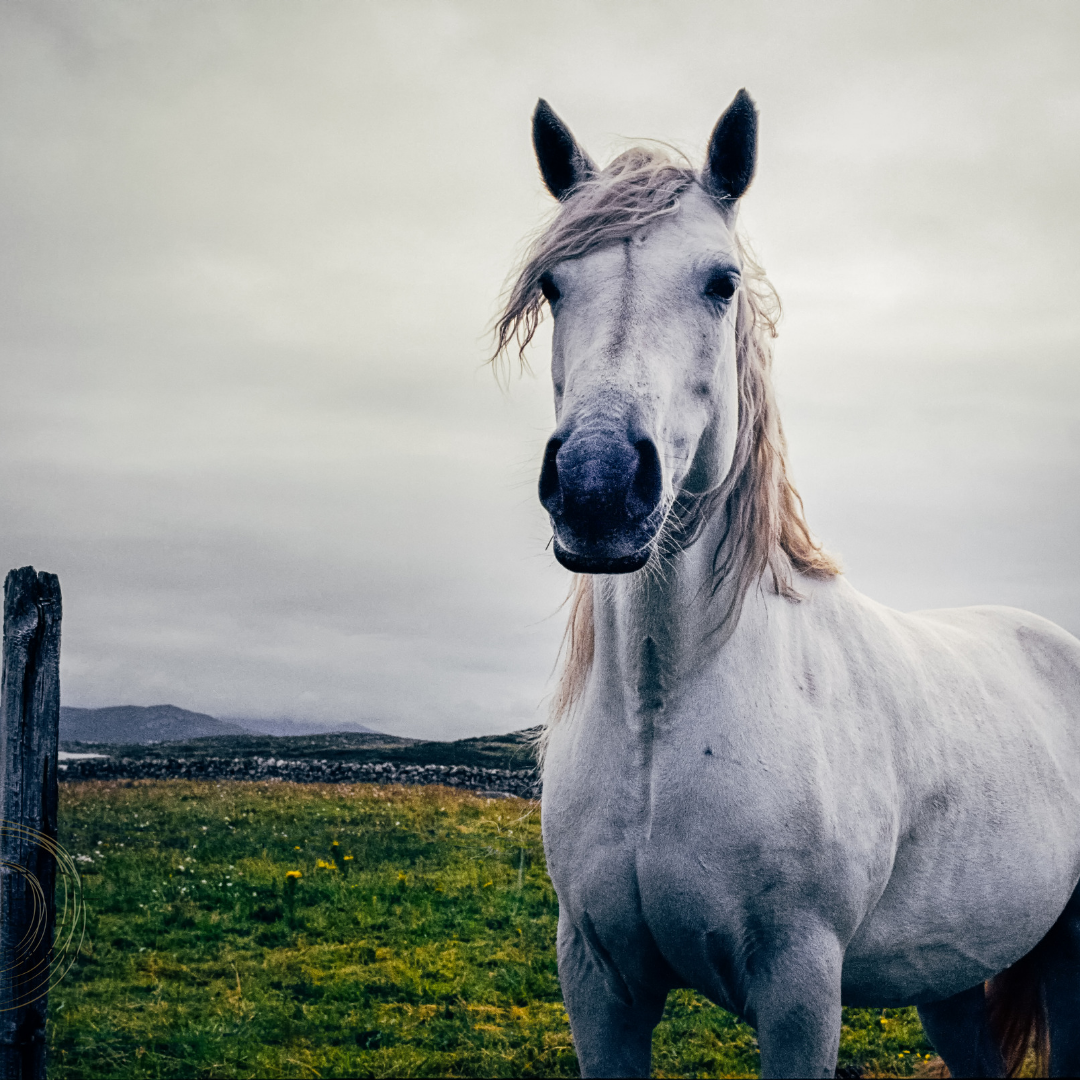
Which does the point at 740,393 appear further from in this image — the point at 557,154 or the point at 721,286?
the point at 557,154

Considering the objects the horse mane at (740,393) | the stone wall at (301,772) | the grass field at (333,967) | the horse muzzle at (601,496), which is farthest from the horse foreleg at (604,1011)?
the stone wall at (301,772)

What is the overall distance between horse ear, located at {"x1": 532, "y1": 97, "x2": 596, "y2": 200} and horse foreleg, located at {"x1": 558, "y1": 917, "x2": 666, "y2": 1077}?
8.19ft

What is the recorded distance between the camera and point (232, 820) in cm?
1269

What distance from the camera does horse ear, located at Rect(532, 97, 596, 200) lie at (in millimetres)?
2812

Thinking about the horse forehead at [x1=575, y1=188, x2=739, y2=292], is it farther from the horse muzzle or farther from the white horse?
the horse muzzle

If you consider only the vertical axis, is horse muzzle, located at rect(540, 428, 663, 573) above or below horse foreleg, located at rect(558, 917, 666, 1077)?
above

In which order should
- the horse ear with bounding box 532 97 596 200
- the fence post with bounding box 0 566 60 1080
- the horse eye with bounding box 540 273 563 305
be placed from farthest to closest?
the fence post with bounding box 0 566 60 1080
the horse ear with bounding box 532 97 596 200
the horse eye with bounding box 540 273 563 305

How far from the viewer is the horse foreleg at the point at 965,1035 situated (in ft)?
14.0

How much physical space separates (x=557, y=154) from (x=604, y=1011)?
2874 mm

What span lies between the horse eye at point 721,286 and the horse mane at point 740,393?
0.25 meters

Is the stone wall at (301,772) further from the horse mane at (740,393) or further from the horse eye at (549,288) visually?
the horse eye at (549,288)

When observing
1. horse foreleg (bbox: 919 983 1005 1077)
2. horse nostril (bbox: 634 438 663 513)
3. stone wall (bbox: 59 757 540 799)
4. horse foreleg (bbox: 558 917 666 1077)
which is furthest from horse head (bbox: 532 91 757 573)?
stone wall (bbox: 59 757 540 799)

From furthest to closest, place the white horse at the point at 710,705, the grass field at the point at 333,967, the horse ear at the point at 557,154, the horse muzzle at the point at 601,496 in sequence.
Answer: the grass field at the point at 333,967
the horse ear at the point at 557,154
the white horse at the point at 710,705
the horse muzzle at the point at 601,496

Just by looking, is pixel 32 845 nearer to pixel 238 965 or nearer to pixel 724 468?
pixel 724 468
